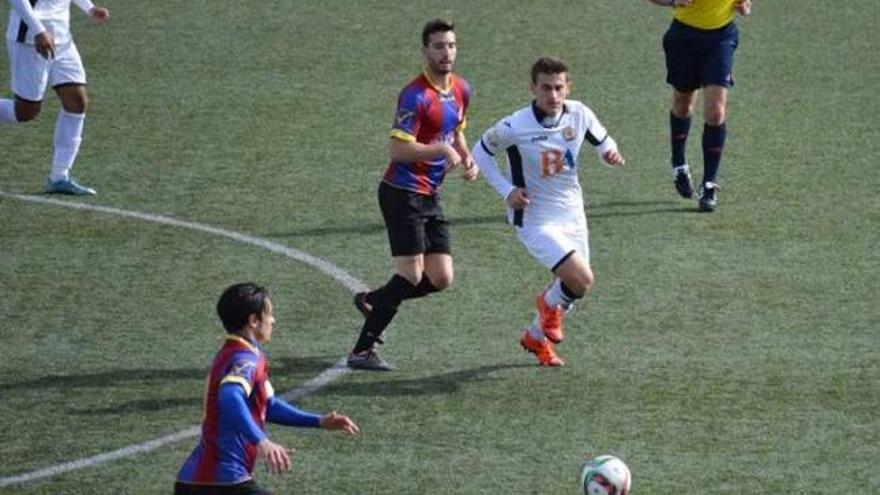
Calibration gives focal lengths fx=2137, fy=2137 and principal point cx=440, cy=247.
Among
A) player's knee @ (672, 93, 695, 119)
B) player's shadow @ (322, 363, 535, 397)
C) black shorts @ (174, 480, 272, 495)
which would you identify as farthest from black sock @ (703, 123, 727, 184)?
black shorts @ (174, 480, 272, 495)

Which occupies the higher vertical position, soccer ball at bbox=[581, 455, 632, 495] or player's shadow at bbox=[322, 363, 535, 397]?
soccer ball at bbox=[581, 455, 632, 495]

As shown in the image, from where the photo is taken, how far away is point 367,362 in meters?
13.9

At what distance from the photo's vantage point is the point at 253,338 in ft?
32.9

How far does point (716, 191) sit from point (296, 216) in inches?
141

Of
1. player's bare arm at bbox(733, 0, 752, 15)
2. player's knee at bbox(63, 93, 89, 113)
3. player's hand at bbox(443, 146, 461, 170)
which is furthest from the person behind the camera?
player's knee at bbox(63, 93, 89, 113)

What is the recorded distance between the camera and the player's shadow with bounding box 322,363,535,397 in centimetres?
1343

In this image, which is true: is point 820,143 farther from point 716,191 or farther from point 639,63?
point 639,63

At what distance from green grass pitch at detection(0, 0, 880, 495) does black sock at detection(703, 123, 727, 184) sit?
0.33 m

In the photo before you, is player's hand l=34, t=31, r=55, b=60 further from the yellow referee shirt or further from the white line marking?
the yellow referee shirt

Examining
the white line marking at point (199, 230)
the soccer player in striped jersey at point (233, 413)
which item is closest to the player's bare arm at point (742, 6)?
the white line marking at point (199, 230)

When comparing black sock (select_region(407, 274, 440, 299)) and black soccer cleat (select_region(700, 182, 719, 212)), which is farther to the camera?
black soccer cleat (select_region(700, 182, 719, 212))

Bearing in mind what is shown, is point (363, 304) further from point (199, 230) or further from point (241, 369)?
point (241, 369)

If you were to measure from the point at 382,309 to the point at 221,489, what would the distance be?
4009 millimetres

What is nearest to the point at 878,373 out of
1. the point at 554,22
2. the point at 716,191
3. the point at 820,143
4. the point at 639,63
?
the point at 716,191
